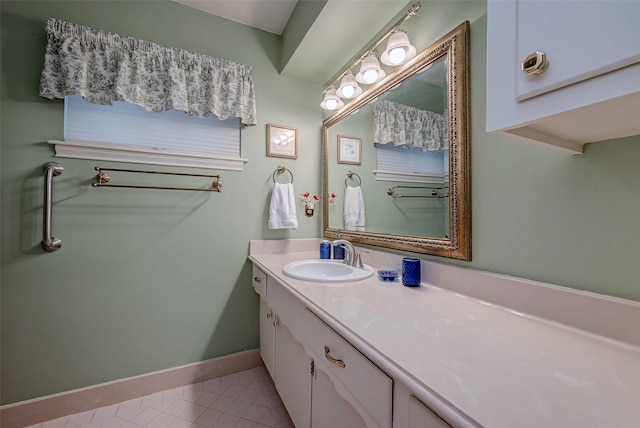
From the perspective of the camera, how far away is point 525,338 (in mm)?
644

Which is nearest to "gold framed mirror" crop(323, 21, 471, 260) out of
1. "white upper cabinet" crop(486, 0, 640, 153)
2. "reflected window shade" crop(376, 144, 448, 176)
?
"reflected window shade" crop(376, 144, 448, 176)

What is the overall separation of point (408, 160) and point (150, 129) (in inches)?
61.6

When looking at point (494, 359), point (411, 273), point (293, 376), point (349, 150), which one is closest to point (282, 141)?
point (349, 150)

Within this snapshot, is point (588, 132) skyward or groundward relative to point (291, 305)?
skyward

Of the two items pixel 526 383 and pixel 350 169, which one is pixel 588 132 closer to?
pixel 526 383

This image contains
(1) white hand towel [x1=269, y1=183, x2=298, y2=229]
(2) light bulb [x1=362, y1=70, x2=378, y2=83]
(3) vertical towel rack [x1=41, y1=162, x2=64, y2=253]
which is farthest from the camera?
(1) white hand towel [x1=269, y1=183, x2=298, y2=229]

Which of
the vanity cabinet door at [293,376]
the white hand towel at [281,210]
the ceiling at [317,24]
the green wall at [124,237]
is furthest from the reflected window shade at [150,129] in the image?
the vanity cabinet door at [293,376]

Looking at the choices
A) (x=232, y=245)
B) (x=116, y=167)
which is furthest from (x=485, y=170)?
(x=116, y=167)

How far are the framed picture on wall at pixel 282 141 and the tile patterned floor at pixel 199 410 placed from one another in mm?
1585

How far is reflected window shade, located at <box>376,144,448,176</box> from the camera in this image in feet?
3.73

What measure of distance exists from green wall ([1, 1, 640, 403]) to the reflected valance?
0.53 feet

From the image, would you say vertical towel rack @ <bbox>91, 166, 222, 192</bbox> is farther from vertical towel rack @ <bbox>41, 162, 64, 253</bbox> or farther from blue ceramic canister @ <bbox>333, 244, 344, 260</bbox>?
blue ceramic canister @ <bbox>333, 244, 344, 260</bbox>

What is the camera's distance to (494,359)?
54cm

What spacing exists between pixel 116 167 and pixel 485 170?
1884 mm
